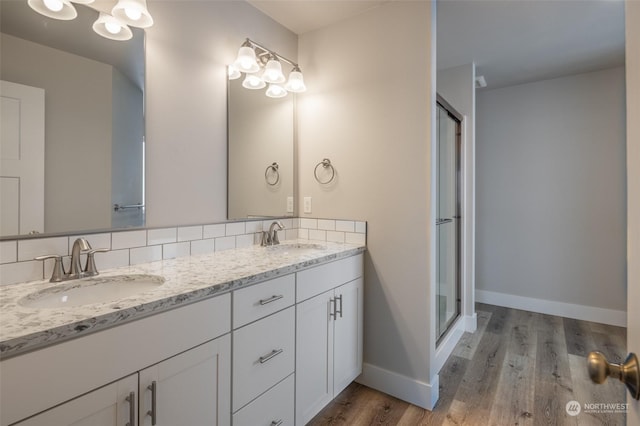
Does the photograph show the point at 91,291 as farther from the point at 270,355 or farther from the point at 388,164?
the point at 388,164

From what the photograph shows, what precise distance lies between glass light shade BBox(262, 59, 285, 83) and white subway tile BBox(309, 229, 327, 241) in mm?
1050

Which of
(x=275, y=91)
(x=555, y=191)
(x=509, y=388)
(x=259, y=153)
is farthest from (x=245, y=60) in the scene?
(x=555, y=191)

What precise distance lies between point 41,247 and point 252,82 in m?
1.42

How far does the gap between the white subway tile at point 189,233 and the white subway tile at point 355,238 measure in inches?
37.0

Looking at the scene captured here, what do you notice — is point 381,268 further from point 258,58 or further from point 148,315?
point 258,58

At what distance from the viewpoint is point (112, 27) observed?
53.5 inches

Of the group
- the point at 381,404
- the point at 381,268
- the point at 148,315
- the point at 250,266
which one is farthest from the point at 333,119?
the point at 381,404

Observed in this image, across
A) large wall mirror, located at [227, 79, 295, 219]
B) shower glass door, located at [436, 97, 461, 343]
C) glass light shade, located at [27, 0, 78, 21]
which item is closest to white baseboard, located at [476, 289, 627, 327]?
shower glass door, located at [436, 97, 461, 343]

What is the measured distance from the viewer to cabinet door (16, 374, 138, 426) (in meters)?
0.76

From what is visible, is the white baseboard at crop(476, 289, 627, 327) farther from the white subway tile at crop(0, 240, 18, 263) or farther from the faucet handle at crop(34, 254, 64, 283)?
the white subway tile at crop(0, 240, 18, 263)

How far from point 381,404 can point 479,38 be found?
9.03 feet

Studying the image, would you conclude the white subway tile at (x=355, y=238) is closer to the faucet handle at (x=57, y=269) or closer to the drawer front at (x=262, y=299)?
the drawer front at (x=262, y=299)

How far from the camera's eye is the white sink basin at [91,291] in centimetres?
108

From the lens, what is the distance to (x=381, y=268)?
6.67 feet
